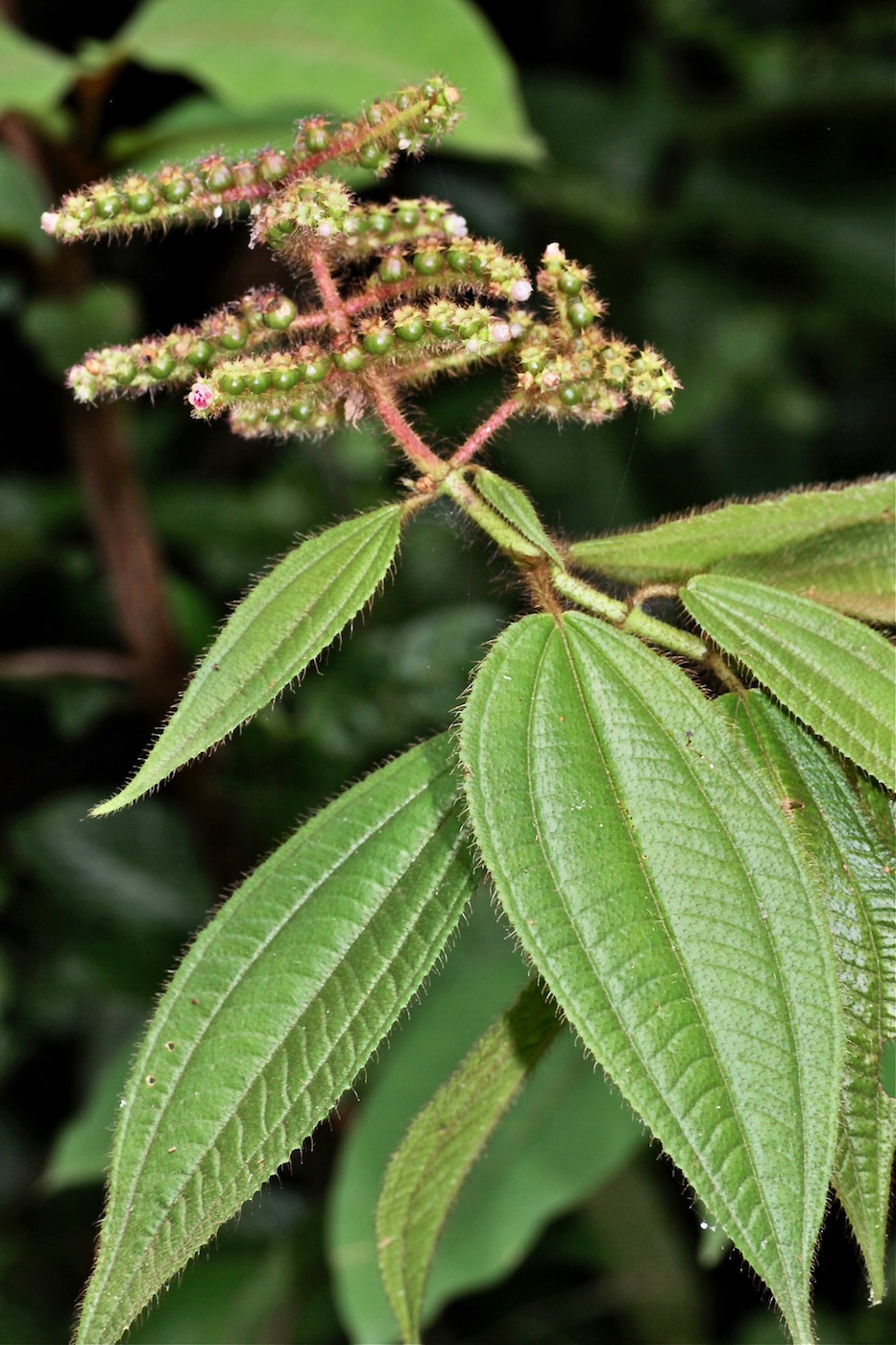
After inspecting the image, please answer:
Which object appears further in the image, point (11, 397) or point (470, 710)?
point (11, 397)

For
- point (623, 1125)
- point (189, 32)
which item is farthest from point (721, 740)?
point (189, 32)

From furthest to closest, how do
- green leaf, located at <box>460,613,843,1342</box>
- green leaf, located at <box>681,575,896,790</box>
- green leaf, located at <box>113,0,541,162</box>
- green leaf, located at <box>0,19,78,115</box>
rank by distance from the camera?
1. green leaf, located at <box>113,0,541,162</box>
2. green leaf, located at <box>0,19,78,115</box>
3. green leaf, located at <box>681,575,896,790</box>
4. green leaf, located at <box>460,613,843,1342</box>

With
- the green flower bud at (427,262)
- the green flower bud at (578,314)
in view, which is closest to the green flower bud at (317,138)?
the green flower bud at (427,262)

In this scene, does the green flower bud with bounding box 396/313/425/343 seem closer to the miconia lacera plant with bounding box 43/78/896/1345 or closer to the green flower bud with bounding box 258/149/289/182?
the miconia lacera plant with bounding box 43/78/896/1345

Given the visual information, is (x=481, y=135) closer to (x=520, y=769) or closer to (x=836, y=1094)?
(x=520, y=769)

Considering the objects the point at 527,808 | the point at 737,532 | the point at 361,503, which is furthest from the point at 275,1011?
the point at 361,503

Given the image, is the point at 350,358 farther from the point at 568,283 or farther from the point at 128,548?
the point at 128,548

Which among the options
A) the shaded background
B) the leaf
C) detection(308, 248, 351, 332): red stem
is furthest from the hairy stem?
detection(308, 248, 351, 332): red stem
